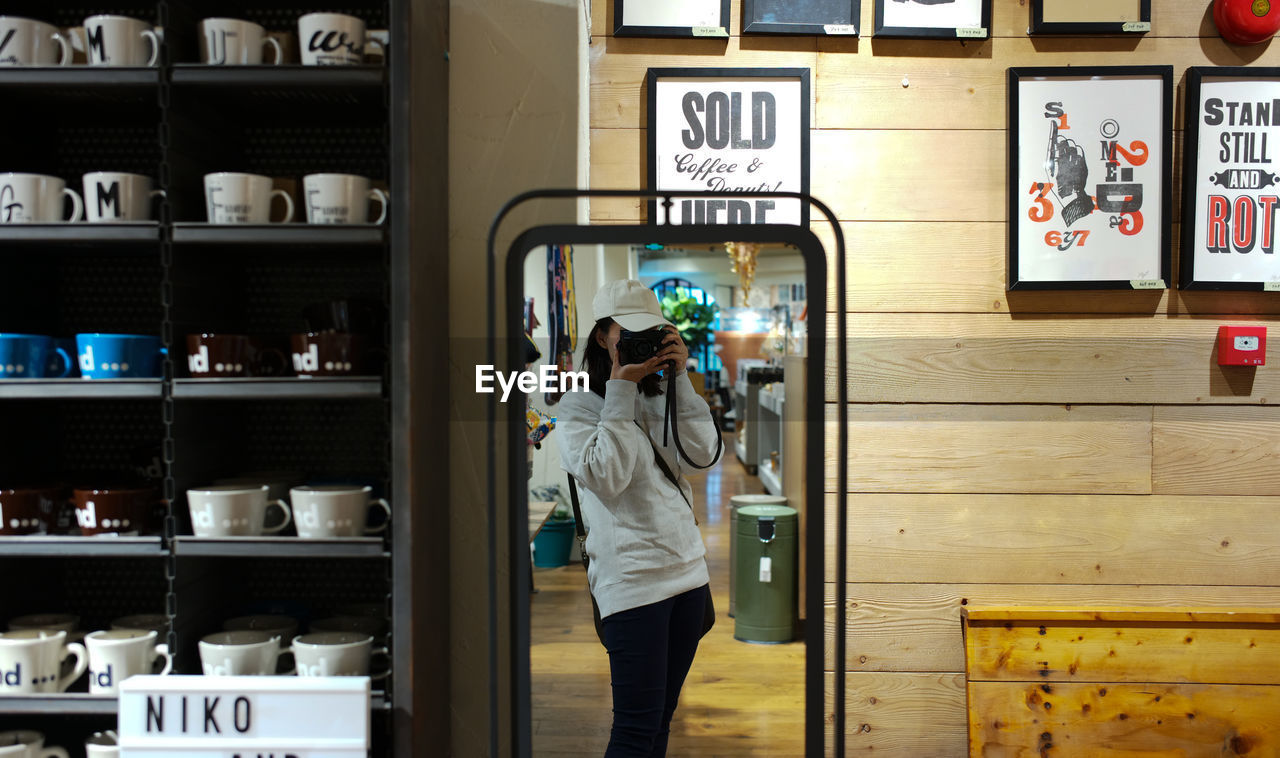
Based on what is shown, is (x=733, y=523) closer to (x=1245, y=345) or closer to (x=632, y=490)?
(x=632, y=490)

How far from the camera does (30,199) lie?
1661 millimetres

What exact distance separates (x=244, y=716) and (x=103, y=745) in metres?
0.38

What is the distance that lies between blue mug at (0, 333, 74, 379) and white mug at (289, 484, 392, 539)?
0.57 metres

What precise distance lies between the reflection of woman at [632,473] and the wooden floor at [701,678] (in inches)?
1.7

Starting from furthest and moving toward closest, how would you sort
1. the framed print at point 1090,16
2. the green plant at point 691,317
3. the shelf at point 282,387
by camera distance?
the framed print at point 1090,16 < the green plant at point 691,317 < the shelf at point 282,387

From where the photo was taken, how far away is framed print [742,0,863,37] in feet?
6.37

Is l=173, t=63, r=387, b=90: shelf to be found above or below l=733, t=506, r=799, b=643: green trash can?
above

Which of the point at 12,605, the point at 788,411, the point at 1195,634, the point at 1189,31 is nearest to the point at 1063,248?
the point at 1189,31

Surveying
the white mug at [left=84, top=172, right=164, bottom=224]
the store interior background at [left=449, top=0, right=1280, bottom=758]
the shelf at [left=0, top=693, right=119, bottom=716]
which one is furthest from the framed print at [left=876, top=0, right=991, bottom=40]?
the shelf at [left=0, top=693, right=119, bottom=716]

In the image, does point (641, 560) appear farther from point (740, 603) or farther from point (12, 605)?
point (12, 605)

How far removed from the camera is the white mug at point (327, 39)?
1649mm

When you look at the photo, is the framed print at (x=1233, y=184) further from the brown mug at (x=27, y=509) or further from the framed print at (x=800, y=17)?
the brown mug at (x=27, y=509)

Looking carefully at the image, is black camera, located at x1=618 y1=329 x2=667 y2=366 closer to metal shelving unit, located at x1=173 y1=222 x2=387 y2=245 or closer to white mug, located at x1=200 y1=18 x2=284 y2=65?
metal shelving unit, located at x1=173 y1=222 x2=387 y2=245

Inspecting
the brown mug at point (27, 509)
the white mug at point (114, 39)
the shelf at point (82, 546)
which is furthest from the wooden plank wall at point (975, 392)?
the brown mug at point (27, 509)
